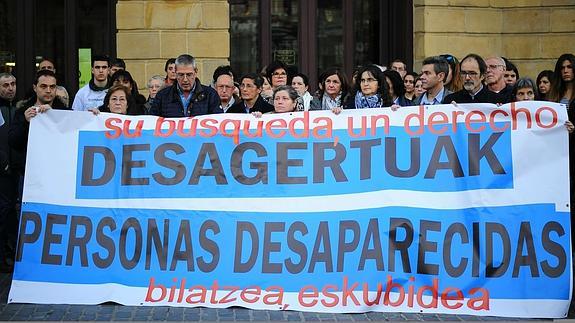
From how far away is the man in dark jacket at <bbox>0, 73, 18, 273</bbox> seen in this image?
9125 mm

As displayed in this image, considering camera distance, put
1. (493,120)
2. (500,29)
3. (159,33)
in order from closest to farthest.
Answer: (493,120), (159,33), (500,29)

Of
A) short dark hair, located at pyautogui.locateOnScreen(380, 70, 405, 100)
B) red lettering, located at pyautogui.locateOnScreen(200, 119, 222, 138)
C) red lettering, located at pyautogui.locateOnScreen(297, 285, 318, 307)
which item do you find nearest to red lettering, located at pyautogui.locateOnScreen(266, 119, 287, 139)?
red lettering, located at pyautogui.locateOnScreen(200, 119, 222, 138)

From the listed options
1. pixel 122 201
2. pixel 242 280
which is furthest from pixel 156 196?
pixel 242 280

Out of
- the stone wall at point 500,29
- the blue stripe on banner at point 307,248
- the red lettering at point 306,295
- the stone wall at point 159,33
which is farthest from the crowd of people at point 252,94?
the stone wall at point 500,29

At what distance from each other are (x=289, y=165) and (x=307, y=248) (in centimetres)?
65

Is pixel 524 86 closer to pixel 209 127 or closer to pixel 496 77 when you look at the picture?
pixel 496 77

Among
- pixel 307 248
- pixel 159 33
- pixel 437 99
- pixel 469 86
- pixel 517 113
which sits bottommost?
pixel 307 248

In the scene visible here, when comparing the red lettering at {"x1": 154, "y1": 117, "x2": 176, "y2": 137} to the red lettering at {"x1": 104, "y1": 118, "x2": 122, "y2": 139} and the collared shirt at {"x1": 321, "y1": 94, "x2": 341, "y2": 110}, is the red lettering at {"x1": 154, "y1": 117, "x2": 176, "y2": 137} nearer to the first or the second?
the red lettering at {"x1": 104, "y1": 118, "x2": 122, "y2": 139}

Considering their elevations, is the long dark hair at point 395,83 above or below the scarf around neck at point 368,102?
above

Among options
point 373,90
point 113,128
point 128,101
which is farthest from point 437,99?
point 113,128

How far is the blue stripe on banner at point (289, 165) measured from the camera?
7301mm

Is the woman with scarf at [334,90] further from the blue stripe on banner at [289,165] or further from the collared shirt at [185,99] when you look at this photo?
the blue stripe on banner at [289,165]

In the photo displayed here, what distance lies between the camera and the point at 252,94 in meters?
9.06

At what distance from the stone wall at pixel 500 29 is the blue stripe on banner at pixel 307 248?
679 centimetres
